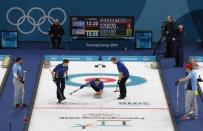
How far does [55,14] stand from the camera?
1189 inches

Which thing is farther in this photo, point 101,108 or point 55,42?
point 55,42

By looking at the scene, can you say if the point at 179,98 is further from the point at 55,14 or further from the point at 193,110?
the point at 55,14

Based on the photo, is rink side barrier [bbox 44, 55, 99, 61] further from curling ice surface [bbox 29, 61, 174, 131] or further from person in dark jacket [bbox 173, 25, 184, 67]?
person in dark jacket [bbox 173, 25, 184, 67]

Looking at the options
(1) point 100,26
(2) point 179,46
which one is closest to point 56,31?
(1) point 100,26

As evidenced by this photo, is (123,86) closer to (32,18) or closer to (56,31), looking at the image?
(56,31)

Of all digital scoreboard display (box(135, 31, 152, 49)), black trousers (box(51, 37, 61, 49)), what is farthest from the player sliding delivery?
digital scoreboard display (box(135, 31, 152, 49))

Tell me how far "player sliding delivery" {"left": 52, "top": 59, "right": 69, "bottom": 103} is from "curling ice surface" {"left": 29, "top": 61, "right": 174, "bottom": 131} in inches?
13.3

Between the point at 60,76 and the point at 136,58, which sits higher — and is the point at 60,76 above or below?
below

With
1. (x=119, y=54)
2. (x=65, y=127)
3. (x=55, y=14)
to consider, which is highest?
(x=55, y=14)

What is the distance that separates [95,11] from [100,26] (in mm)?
1919

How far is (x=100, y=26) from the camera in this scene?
28.5 metres

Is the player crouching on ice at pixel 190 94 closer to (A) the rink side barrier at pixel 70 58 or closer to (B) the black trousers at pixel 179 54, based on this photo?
(B) the black trousers at pixel 179 54

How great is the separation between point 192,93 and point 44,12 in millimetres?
12944

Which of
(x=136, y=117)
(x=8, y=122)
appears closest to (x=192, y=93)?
(x=136, y=117)
